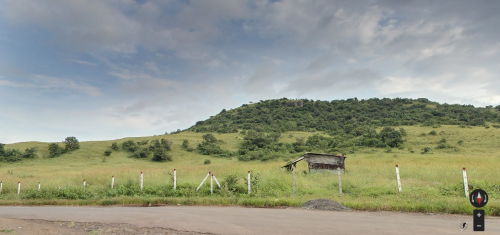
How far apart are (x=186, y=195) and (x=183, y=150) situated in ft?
146

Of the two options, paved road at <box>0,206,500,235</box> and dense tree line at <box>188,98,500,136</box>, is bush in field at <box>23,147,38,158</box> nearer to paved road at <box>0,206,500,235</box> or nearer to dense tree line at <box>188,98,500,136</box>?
dense tree line at <box>188,98,500,136</box>

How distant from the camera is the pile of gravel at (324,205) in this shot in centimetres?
1155

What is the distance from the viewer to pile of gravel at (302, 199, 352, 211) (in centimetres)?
1155

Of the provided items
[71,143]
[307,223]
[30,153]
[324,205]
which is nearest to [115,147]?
[71,143]

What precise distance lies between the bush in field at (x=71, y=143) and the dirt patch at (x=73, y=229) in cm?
5535

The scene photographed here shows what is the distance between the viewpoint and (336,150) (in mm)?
51594

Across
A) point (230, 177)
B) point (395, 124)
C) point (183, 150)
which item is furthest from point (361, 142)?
point (230, 177)

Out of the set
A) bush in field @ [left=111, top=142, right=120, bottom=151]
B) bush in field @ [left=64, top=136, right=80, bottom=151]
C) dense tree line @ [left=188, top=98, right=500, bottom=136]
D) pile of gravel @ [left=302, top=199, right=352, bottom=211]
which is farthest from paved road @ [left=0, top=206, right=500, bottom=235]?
dense tree line @ [left=188, top=98, right=500, bottom=136]

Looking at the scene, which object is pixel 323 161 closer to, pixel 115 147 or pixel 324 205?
pixel 324 205

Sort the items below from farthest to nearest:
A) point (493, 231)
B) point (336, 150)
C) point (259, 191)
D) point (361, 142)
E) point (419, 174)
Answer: point (361, 142) < point (336, 150) < point (419, 174) < point (259, 191) < point (493, 231)

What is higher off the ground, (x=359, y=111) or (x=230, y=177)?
(x=359, y=111)

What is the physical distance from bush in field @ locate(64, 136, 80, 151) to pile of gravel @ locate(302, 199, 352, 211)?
192 ft

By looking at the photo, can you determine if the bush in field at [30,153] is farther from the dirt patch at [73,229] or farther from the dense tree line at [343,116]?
the dirt patch at [73,229]

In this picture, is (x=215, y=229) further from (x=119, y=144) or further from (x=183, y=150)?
(x=119, y=144)
